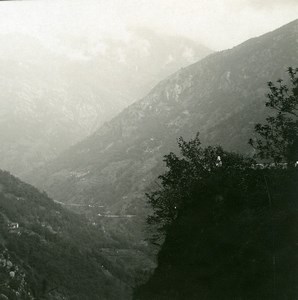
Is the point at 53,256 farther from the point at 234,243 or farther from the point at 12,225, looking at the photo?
the point at 234,243

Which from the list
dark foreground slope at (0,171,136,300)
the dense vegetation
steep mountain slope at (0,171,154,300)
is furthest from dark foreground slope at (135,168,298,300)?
dark foreground slope at (0,171,136,300)

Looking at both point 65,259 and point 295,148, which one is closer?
point 295,148

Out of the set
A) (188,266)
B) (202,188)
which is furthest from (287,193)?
(202,188)

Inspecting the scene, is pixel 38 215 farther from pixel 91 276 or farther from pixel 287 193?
pixel 287 193

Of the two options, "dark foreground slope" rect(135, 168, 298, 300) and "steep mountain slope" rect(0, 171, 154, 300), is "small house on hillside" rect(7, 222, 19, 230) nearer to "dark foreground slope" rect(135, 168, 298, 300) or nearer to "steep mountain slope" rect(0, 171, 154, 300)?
"steep mountain slope" rect(0, 171, 154, 300)

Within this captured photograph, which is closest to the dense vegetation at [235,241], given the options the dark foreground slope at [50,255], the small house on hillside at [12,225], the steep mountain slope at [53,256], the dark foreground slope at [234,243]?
the dark foreground slope at [234,243]

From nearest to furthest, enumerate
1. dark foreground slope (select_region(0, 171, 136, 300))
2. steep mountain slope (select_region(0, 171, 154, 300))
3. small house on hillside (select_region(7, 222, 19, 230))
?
1. dark foreground slope (select_region(0, 171, 136, 300))
2. steep mountain slope (select_region(0, 171, 154, 300))
3. small house on hillside (select_region(7, 222, 19, 230))

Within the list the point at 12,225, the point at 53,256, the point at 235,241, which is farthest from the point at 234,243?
the point at 12,225
